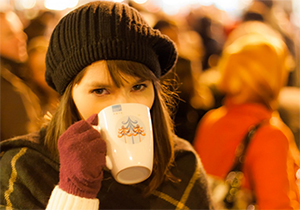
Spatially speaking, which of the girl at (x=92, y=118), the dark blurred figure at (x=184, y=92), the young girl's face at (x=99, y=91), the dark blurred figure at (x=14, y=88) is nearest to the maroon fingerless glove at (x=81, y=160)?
the girl at (x=92, y=118)

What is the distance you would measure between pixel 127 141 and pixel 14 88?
3.23 feet

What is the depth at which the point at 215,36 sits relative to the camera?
2.82m

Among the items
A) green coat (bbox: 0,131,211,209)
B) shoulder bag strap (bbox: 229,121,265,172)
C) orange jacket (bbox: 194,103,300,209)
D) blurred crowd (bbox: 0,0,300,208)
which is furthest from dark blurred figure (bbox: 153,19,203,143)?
green coat (bbox: 0,131,211,209)

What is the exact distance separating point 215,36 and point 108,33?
201 centimetres

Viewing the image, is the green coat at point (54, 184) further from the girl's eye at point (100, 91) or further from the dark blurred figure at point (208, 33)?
the dark blurred figure at point (208, 33)

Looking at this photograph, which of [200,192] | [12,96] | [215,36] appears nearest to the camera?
[200,192]

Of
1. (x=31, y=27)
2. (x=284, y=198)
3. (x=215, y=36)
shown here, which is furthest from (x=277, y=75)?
(x=31, y=27)

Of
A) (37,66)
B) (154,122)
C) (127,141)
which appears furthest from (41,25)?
(127,141)

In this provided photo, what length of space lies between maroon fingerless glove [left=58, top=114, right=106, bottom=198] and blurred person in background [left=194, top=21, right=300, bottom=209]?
113 centimetres

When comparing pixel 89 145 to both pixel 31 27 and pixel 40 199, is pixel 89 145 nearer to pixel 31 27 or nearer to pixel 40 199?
pixel 40 199

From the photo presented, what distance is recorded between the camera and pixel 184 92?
2.09m

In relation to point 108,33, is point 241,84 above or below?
below

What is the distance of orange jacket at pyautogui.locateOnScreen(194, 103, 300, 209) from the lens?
1.68 metres

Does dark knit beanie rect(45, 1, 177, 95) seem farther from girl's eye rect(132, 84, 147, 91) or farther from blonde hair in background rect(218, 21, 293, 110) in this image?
blonde hair in background rect(218, 21, 293, 110)
